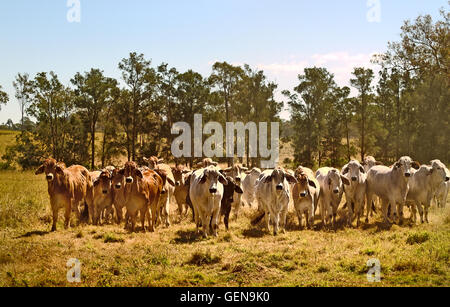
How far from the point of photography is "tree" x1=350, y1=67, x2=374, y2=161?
46.0 metres

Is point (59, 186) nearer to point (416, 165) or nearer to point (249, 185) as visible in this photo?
point (249, 185)

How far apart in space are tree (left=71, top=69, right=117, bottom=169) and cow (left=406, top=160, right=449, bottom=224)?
106 ft

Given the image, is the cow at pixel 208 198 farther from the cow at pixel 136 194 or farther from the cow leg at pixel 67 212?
the cow leg at pixel 67 212

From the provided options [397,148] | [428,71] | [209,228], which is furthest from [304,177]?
[397,148]

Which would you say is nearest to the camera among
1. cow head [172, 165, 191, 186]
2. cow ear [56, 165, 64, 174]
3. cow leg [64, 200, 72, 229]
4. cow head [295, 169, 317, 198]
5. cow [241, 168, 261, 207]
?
cow ear [56, 165, 64, 174]

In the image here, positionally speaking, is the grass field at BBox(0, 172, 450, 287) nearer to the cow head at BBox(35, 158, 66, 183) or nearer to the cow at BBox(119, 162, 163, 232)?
the cow at BBox(119, 162, 163, 232)

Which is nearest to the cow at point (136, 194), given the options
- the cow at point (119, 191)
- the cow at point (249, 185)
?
the cow at point (119, 191)

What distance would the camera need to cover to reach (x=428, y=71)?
99.6 feet

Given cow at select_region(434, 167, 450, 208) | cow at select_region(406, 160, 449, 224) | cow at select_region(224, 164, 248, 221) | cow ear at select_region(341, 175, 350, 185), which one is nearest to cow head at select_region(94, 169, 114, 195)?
cow at select_region(224, 164, 248, 221)

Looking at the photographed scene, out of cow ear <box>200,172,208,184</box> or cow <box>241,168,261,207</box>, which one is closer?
cow ear <box>200,172,208,184</box>
